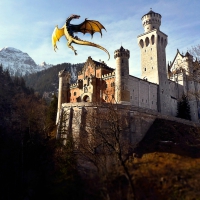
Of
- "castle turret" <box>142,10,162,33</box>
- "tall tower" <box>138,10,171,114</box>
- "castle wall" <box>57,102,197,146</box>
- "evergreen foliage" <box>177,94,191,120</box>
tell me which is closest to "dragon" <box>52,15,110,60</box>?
"castle wall" <box>57,102,197,146</box>

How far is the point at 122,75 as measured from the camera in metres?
52.3

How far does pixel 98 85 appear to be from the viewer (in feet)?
190

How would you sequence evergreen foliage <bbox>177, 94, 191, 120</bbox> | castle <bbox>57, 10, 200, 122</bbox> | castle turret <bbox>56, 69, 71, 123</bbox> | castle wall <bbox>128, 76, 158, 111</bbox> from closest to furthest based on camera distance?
1. castle <bbox>57, 10, 200, 122</bbox>
2. castle wall <bbox>128, 76, 158, 111</bbox>
3. castle turret <bbox>56, 69, 71, 123</bbox>
4. evergreen foliage <bbox>177, 94, 191, 120</bbox>

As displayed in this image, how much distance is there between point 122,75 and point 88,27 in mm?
31050

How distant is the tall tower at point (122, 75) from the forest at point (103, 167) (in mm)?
7944

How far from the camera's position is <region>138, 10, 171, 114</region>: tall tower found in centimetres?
6272

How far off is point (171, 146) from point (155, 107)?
19.4 metres

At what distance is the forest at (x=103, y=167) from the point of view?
30.2 meters

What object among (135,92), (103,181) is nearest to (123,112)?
(135,92)

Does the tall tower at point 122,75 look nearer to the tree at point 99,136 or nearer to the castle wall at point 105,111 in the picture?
the castle wall at point 105,111

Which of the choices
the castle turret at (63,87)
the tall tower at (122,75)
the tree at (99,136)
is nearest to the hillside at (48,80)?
the castle turret at (63,87)

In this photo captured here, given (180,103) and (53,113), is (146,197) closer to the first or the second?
(53,113)

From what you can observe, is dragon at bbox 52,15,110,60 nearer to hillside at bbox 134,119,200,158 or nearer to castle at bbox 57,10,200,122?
hillside at bbox 134,119,200,158

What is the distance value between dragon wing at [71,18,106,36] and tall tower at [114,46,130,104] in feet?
94.7
